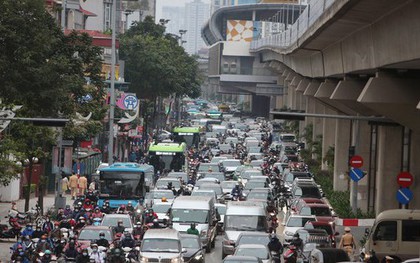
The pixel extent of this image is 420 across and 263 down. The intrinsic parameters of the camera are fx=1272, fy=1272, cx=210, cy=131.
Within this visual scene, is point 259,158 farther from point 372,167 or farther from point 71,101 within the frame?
point 71,101

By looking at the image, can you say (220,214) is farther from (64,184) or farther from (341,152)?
(341,152)

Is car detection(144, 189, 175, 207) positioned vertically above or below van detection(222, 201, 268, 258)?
below

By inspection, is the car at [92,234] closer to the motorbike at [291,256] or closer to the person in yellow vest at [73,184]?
the motorbike at [291,256]

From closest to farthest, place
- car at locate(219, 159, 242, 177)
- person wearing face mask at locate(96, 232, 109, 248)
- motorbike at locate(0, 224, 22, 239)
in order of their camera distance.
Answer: person wearing face mask at locate(96, 232, 109, 248) < motorbike at locate(0, 224, 22, 239) < car at locate(219, 159, 242, 177)

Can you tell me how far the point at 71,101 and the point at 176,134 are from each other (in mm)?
43330

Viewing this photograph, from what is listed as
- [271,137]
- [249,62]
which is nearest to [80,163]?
[271,137]

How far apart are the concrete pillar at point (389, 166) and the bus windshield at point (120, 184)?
916cm

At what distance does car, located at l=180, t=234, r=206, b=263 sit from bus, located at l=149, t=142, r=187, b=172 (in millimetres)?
A: 32729

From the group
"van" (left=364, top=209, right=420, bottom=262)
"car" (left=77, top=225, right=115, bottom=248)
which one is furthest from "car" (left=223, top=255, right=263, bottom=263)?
"car" (left=77, top=225, right=115, bottom=248)

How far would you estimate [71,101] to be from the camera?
47656 mm

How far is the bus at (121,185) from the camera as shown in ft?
160

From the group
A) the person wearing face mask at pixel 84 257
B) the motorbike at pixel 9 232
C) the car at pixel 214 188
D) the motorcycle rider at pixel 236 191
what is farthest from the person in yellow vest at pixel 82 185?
the person wearing face mask at pixel 84 257

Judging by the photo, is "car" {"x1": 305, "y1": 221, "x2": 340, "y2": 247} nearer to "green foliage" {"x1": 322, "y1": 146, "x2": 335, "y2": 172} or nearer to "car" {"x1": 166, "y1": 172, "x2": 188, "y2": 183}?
"car" {"x1": 166, "y1": 172, "x2": 188, "y2": 183}

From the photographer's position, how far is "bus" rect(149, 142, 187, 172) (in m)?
68.4
